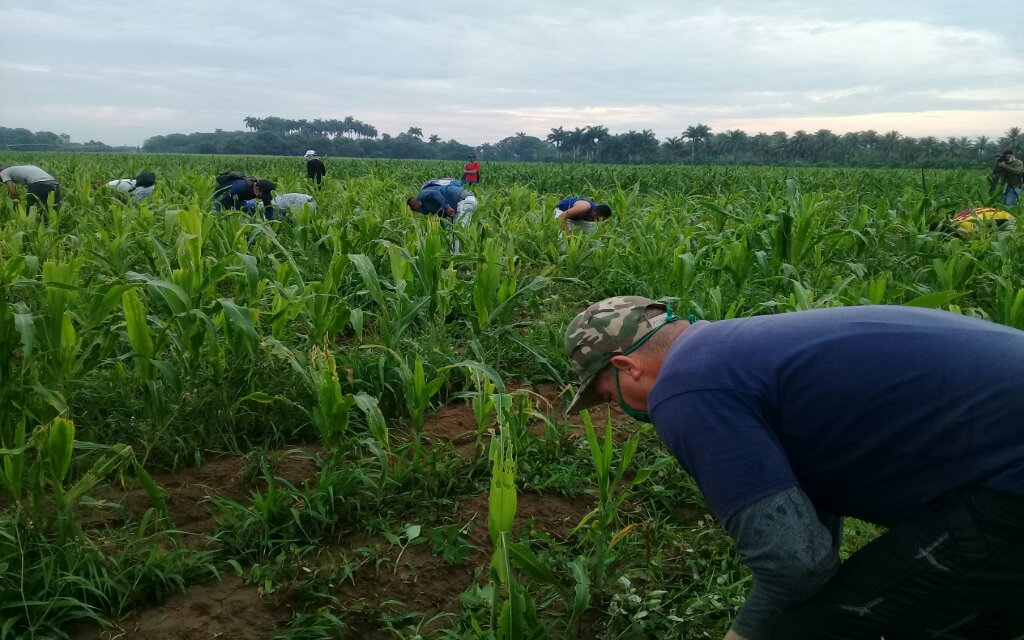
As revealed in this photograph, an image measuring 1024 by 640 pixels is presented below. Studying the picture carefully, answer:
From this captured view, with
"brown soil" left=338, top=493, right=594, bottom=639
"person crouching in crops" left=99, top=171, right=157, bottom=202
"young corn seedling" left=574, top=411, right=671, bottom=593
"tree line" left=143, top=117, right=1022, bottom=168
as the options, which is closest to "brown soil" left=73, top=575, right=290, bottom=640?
"brown soil" left=338, top=493, right=594, bottom=639

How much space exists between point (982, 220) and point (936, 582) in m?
4.45

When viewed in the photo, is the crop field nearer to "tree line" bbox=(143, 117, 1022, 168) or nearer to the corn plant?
the corn plant

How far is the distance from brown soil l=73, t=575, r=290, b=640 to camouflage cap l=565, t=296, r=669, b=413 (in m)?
1.01

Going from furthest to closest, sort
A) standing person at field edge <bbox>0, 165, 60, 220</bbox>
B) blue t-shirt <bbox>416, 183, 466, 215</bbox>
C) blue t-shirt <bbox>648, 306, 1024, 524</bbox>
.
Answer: standing person at field edge <bbox>0, 165, 60, 220</bbox>
blue t-shirt <bbox>416, 183, 466, 215</bbox>
blue t-shirt <bbox>648, 306, 1024, 524</bbox>

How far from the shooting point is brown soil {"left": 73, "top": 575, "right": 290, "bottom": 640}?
1673mm

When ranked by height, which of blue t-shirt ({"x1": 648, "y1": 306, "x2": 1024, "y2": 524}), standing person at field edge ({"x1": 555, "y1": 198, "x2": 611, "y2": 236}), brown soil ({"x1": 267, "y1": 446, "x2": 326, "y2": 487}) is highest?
standing person at field edge ({"x1": 555, "y1": 198, "x2": 611, "y2": 236})

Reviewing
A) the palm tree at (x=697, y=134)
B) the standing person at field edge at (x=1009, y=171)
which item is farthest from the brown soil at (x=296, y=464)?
the palm tree at (x=697, y=134)

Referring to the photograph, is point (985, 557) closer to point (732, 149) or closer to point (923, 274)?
point (923, 274)

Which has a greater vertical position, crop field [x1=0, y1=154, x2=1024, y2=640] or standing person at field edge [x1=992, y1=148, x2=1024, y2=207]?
standing person at field edge [x1=992, y1=148, x2=1024, y2=207]

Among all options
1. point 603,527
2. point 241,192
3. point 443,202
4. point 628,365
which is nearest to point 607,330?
point 628,365

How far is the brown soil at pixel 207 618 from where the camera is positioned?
1673mm

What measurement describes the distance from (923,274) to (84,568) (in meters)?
4.43

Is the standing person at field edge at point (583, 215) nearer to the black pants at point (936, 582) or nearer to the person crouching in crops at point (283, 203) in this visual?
the person crouching in crops at point (283, 203)

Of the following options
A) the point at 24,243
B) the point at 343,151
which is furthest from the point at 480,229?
the point at 343,151
